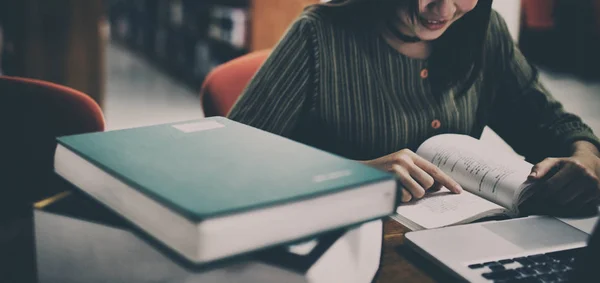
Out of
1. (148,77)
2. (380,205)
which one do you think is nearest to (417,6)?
(380,205)

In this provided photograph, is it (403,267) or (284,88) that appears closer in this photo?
(403,267)

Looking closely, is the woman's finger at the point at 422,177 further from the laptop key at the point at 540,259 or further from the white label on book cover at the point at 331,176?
the white label on book cover at the point at 331,176

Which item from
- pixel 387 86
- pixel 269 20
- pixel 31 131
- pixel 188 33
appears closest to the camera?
pixel 31 131

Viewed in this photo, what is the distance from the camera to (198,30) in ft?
16.8

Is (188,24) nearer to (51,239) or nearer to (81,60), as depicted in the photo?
(81,60)

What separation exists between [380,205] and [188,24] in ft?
16.7

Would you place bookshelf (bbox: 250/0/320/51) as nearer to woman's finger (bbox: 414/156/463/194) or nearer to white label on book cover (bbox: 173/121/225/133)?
woman's finger (bbox: 414/156/463/194)

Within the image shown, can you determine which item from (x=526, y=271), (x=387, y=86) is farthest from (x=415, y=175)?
(x=387, y=86)

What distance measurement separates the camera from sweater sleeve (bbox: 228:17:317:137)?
3.53ft

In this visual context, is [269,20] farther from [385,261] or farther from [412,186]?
[385,261]

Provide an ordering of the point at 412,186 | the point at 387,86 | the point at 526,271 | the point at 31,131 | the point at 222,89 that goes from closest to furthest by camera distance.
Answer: the point at 526,271
the point at 412,186
the point at 31,131
the point at 387,86
the point at 222,89

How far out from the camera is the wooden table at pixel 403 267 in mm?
600

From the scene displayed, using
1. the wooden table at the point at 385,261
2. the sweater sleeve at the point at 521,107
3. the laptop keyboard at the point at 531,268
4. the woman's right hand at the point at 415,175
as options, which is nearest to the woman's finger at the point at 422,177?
the woman's right hand at the point at 415,175

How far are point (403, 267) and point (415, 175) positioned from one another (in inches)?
9.4
